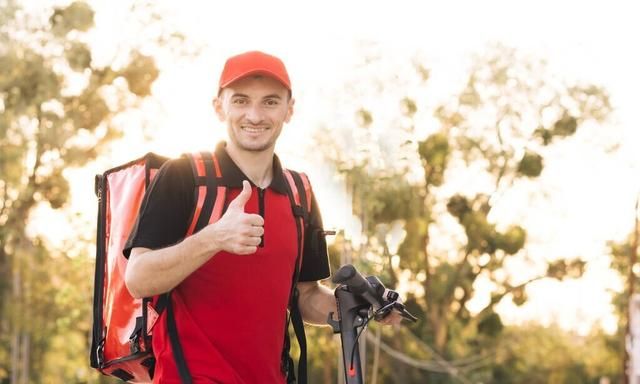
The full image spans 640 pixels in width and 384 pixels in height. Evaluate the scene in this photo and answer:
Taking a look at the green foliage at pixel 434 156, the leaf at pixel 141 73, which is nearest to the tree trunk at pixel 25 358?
the leaf at pixel 141 73

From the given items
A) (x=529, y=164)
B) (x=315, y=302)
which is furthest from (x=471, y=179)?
(x=315, y=302)

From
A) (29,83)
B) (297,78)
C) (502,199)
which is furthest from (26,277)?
(502,199)

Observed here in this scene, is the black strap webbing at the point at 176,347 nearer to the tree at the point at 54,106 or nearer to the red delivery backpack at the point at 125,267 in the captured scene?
the red delivery backpack at the point at 125,267

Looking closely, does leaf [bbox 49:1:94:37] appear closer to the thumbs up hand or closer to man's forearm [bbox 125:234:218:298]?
man's forearm [bbox 125:234:218:298]

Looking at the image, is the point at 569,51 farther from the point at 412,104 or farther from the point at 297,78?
the point at 297,78

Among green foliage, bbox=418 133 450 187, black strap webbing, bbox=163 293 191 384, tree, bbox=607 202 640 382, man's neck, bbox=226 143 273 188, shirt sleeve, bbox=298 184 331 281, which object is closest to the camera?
black strap webbing, bbox=163 293 191 384

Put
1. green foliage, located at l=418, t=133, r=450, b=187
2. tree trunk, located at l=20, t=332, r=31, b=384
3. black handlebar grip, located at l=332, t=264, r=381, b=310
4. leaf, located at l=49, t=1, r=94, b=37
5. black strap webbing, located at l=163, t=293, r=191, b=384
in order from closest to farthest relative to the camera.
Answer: black handlebar grip, located at l=332, t=264, r=381, b=310, black strap webbing, located at l=163, t=293, r=191, b=384, leaf, located at l=49, t=1, r=94, b=37, green foliage, located at l=418, t=133, r=450, b=187, tree trunk, located at l=20, t=332, r=31, b=384

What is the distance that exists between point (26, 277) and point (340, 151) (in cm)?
1048

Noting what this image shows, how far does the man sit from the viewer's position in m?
2.93

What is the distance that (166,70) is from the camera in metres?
25.1

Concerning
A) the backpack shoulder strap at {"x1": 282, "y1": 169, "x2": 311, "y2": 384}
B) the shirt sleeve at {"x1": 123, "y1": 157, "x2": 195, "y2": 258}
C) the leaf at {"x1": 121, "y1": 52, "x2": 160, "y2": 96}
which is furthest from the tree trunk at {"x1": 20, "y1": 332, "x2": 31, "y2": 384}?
the shirt sleeve at {"x1": 123, "y1": 157, "x2": 195, "y2": 258}

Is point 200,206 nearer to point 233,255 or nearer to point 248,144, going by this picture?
point 233,255

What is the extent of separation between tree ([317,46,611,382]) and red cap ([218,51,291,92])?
790 inches

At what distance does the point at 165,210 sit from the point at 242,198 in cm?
24
